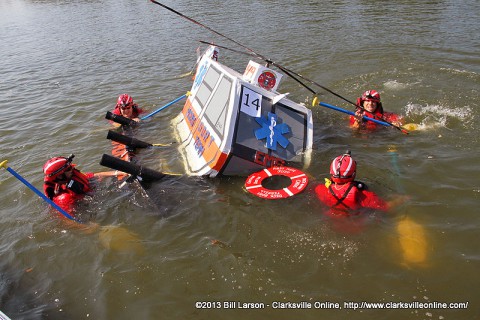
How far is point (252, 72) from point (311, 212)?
370 centimetres

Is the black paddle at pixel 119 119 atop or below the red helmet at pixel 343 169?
below

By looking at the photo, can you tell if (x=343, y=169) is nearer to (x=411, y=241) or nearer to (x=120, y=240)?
(x=411, y=241)

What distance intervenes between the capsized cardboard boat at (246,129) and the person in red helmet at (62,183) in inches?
84.4

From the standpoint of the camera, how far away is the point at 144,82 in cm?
1364

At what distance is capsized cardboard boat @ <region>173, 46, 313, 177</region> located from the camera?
6618mm

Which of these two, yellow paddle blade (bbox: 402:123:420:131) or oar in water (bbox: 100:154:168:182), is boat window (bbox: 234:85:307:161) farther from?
yellow paddle blade (bbox: 402:123:420:131)

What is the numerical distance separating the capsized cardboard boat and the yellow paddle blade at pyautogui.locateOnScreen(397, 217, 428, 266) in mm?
2303

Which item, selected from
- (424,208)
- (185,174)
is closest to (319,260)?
(424,208)

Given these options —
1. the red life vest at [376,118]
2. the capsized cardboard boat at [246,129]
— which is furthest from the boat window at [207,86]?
the red life vest at [376,118]

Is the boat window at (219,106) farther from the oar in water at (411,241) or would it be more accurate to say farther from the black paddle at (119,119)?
the oar in water at (411,241)

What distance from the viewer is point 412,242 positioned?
16.5 feet

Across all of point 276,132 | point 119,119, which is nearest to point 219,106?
point 276,132

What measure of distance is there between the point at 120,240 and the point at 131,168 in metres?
1.24

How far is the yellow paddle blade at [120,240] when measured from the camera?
557cm
